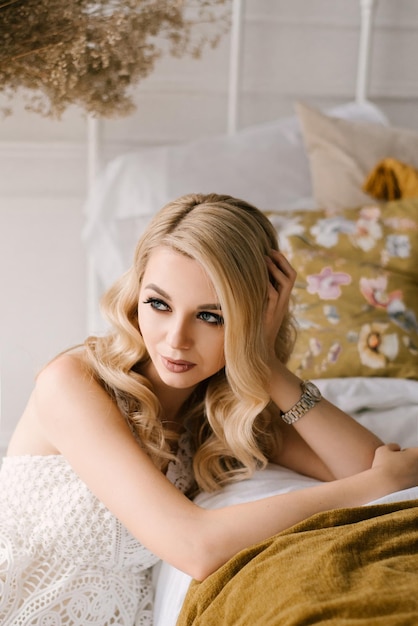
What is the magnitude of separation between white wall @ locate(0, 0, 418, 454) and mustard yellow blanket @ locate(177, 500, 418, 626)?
1.31 meters

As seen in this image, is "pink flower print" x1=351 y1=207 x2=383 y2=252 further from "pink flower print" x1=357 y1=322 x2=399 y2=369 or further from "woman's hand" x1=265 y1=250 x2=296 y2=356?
"woman's hand" x1=265 y1=250 x2=296 y2=356

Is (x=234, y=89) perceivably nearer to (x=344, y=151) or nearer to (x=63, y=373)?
(x=344, y=151)

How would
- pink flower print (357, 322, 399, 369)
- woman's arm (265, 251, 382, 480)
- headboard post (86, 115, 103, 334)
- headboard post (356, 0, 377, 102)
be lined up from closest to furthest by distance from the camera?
1. woman's arm (265, 251, 382, 480)
2. pink flower print (357, 322, 399, 369)
3. headboard post (86, 115, 103, 334)
4. headboard post (356, 0, 377, 102)

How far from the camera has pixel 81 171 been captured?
237 cm

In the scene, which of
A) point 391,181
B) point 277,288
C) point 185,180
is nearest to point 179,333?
point 277,288

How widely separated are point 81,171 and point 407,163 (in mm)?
930

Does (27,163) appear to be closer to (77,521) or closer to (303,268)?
(303,268)

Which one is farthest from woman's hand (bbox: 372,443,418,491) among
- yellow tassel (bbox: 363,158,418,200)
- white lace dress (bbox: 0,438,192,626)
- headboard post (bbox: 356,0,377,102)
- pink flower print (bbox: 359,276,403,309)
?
headboard post (bbox: 356,0,377,102)

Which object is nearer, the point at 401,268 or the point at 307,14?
the point at 401,268

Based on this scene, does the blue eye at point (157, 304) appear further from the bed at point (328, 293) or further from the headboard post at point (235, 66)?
the headboard post at point (235, 66)

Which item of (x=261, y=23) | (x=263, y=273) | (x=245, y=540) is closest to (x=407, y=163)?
(x=261, y=23)

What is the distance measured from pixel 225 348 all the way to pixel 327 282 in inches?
26.8

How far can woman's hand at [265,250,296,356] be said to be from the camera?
4.27ft

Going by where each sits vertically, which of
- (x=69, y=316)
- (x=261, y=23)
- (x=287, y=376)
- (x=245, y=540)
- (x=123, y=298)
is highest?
(x=261, y=23)
